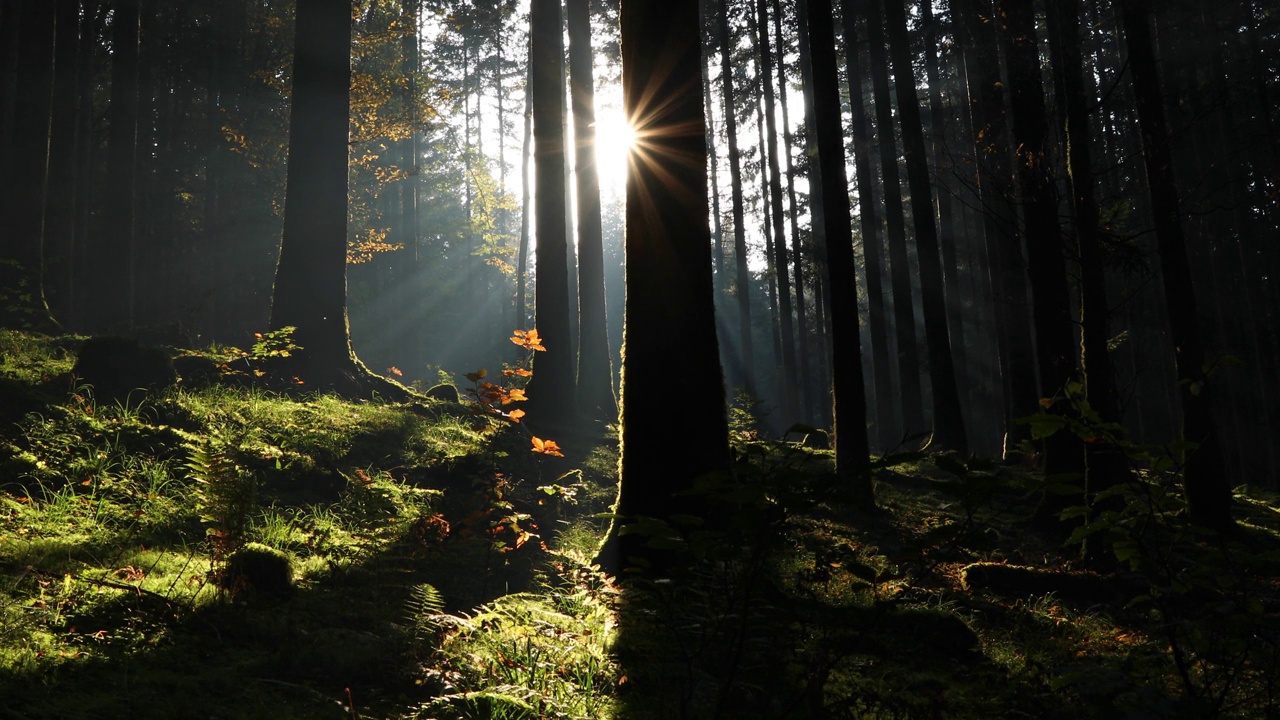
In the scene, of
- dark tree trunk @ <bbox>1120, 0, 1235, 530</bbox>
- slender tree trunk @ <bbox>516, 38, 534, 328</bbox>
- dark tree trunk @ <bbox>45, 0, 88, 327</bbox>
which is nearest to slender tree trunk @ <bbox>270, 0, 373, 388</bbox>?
dark tree trunk @ <bbox>45, 0, 88, 327</bbox>

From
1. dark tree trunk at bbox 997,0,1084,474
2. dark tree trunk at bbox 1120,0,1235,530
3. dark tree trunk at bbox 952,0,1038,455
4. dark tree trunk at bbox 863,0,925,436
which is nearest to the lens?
dark tree trunk at bbox 1120,0,1235,530

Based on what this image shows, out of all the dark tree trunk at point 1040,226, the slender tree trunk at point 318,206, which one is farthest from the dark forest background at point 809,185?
the slender tree trunk at point 318,206

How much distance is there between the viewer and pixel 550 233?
13.6 metres

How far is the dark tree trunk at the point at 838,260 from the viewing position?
32.5 ft

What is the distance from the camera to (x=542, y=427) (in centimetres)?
1251

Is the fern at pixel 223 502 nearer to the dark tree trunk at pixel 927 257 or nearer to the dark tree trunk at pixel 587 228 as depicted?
the dark tree trunk at pixel 587 228

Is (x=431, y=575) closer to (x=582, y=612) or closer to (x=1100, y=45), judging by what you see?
(x=582, y=612)

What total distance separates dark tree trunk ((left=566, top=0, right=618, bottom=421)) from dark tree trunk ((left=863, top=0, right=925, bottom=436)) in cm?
690

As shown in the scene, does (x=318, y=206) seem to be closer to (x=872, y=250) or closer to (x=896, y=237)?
(x=896, y=237)

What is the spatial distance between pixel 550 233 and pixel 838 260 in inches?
220

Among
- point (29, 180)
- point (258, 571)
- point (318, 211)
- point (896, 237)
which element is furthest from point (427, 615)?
point (896, 237)

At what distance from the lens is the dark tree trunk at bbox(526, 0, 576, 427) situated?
13.2 metres

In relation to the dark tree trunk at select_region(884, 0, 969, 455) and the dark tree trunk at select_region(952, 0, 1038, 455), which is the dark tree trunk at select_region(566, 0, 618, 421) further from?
the dark tree trunk at select_region(952, 0, 1038, 455)

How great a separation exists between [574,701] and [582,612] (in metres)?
1.25
